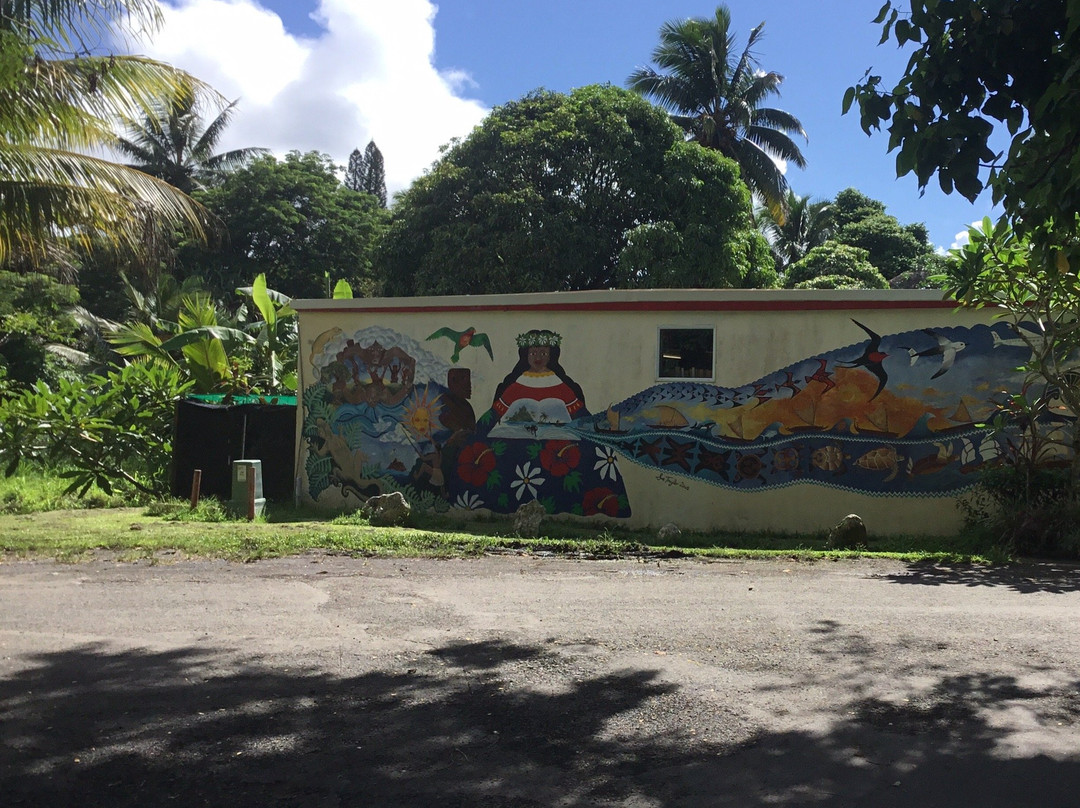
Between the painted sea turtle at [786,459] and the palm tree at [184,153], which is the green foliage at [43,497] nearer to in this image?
the painted sea turtle at [786,459]

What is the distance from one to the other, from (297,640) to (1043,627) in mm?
5067

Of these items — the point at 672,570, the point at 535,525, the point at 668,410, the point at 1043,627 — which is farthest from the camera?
the point at 668,410

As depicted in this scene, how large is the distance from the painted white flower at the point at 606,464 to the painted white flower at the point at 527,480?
831 mm

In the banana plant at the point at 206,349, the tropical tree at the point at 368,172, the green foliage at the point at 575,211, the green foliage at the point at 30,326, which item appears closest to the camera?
the banana plant at the point at 206,349

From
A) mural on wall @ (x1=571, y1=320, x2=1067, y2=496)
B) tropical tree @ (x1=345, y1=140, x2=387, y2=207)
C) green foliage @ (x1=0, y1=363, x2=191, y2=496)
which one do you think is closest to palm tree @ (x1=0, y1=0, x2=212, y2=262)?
green foliage @ (x1=0, y1=363, x2=191, y2=496)

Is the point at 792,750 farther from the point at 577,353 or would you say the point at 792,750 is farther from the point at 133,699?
the point at 577,353

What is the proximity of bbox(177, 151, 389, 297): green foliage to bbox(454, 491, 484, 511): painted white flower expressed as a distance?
2394cm

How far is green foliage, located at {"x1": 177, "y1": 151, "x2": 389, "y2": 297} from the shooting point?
123ft

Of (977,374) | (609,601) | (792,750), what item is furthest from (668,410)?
(792,750)

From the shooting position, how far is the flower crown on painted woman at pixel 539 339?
45.7 feet

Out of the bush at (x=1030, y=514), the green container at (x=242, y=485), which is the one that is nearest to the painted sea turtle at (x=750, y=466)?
the bush at (x=1030, y=514)

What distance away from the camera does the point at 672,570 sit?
32.4ft

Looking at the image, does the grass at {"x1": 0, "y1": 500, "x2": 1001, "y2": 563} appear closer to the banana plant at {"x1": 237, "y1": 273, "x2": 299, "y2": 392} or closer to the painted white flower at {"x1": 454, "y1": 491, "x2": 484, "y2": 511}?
the painted white flower at {"x1": 454, "y1": 491, "x2": 484, "y2": 511}
